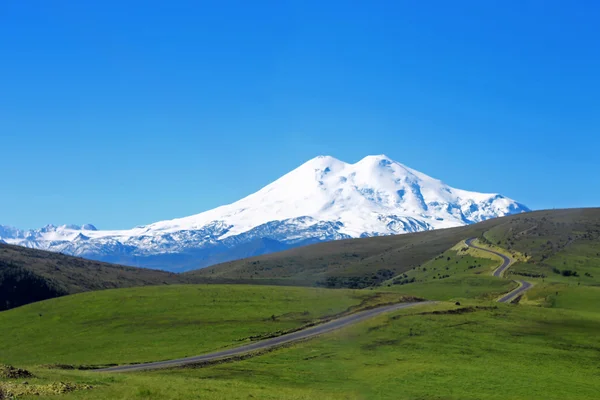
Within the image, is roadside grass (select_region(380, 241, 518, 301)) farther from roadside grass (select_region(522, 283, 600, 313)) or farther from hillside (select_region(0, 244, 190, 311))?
hillside (select_region(0, 244, 190, 311))

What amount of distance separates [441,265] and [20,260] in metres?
97.5

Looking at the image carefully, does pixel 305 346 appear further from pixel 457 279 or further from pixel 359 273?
pixel 359 273

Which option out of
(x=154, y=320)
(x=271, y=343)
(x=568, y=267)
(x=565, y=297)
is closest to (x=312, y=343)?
(x=271, y=343)

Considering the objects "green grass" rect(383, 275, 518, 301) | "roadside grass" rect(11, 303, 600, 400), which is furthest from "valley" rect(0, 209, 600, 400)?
"green grass" rect(383, 275, 518, 301)

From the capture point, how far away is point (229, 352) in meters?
61.5

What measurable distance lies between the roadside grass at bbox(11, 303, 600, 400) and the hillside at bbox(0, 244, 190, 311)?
81.2 meters

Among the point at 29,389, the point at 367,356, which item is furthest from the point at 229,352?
the point at 29,389

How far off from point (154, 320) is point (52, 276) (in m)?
73.1

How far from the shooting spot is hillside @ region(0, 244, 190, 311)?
5079 inches

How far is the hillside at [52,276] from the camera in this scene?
12900 centimetres

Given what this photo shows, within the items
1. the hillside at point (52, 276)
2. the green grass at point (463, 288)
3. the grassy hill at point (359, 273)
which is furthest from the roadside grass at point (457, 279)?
the hillside at point (52, 276)

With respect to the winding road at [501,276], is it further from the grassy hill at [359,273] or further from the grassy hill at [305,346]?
the grassy hill at [305,346]

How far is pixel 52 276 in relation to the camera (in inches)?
5679

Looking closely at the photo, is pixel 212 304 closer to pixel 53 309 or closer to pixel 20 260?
pixel 53 309
